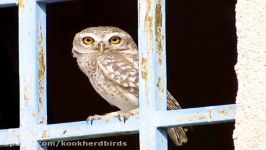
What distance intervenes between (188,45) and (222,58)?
0.48 ft

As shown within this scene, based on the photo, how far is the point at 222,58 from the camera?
6539 millimetres

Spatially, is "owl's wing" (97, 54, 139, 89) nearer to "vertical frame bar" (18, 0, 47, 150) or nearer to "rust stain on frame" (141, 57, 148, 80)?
"vertical frame bar" (18, 0, 47, 150)

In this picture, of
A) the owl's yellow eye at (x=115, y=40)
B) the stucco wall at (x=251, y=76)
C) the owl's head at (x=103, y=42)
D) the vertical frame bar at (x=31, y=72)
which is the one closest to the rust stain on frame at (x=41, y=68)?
the vertical frame bar at (x=31, y=72)

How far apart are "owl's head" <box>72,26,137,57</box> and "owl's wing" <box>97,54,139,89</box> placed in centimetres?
20

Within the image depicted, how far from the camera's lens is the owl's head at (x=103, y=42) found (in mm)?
5566

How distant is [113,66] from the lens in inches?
203

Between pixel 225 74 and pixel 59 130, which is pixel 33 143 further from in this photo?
pixel 225 74

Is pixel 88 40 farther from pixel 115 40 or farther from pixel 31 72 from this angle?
pixel 31 72

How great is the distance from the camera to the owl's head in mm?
5566

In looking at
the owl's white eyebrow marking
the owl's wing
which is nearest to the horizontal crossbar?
the owl's wing

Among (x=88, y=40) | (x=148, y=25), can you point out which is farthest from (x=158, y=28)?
(x=88, y=40)

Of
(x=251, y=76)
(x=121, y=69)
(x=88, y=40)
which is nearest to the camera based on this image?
(x=251, y=76)

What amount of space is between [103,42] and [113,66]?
0.44m

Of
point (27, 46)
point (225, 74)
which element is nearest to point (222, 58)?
point (225, 74)
